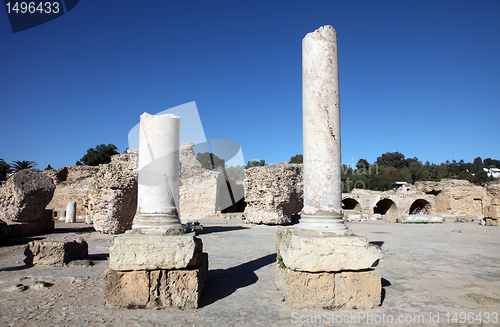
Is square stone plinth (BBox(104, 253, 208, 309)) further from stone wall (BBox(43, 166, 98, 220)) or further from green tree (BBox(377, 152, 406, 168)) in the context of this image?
green tree (BBox(377, 152, 406, 168))

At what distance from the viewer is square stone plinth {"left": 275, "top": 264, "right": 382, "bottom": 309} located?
347cm

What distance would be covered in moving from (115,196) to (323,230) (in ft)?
25.3

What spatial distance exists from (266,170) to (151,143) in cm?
1044

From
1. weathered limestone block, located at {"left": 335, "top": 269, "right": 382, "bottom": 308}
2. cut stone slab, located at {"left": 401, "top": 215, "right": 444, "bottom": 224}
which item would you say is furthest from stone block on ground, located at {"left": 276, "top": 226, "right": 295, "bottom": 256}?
cut stone slab, located at {"left": 401, "top": 215, "right": 444, "bottom": 224}

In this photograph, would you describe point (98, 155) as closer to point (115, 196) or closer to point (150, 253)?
point (115, 196)

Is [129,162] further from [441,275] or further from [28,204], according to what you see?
[441,275]

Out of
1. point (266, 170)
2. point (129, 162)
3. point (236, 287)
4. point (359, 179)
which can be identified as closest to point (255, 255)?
point (236, 287)

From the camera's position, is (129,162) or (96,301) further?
(129,162)

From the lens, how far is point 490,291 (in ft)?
13.5

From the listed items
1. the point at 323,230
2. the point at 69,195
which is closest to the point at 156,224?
the point at 323,230

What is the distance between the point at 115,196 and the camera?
31.4 ft

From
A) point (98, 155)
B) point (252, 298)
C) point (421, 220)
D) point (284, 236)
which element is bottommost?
point (421, 220)

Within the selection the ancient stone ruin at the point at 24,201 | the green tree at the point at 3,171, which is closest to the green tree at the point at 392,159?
the green tree at the point at 3,171

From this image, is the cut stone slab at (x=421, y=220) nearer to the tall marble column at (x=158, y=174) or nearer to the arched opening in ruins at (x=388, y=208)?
the arched opening in ruins at (x=388, y=208)
